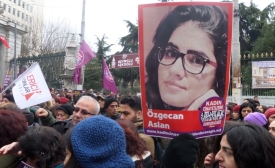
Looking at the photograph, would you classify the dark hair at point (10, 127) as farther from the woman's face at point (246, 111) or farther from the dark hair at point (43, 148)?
the woman's face at point (246, 111)

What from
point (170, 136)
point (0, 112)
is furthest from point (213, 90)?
point (0, 112)

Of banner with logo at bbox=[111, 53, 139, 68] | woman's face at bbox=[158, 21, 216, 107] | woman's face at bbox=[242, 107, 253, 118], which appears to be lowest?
woman's face at bbox=[242, 107, 253, 118]

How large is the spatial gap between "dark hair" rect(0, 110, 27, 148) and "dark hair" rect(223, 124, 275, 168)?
1.61 m

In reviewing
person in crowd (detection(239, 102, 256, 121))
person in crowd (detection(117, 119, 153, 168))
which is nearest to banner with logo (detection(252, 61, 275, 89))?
person in crowd (detection(239, 102, 256, 121))

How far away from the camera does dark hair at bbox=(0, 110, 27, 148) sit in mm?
2562

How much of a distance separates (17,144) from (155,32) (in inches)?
48.4

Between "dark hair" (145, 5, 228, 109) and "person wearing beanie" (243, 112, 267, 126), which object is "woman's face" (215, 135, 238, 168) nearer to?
"dark hair" (145, 5, 228, 109)

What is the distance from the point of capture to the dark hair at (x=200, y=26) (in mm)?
2023

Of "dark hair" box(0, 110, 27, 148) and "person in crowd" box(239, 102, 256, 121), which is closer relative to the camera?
"dark hair" box(0, 110, 27, 148)

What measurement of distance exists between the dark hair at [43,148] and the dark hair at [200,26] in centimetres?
76

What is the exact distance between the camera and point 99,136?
163 centimetres

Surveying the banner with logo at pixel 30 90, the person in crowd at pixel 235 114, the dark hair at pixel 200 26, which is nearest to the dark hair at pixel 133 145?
the dark hair at pixel 200 26

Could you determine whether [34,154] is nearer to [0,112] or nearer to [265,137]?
[0,112]

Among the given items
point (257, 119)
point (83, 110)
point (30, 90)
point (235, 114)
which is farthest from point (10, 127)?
point (235, 114)
